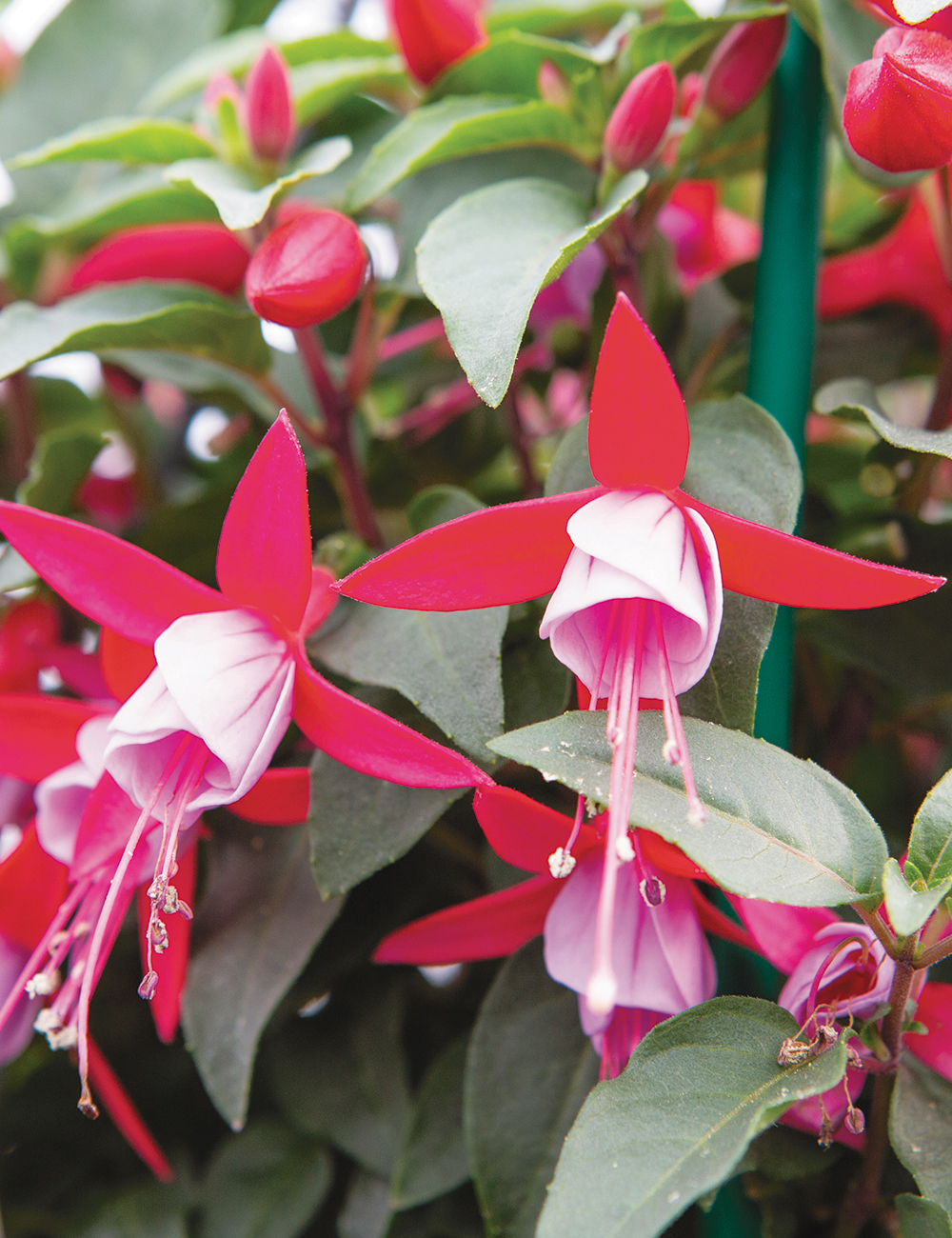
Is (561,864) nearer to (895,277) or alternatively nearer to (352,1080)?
(352,1080)

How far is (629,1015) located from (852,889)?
13 cm

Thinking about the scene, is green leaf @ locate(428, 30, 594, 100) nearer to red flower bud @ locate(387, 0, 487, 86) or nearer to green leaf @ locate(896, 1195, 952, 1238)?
red flower bud @ locate(387, 0, 487, 86)

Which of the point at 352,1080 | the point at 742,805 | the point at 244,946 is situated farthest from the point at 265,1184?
the point at 742,805

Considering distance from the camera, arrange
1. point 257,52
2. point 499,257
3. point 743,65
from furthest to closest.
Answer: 1. point 257,52
2. point 743,65
3. point 499,257

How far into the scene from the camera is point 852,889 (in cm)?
35

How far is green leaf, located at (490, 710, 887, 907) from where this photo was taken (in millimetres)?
326

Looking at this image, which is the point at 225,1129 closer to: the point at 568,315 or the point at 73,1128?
the point at 73,1128

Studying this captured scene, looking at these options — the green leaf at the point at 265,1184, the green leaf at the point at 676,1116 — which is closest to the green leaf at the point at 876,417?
the green leaf at the point at 676,1116

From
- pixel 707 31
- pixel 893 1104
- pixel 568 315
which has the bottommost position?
pixel 893 1104

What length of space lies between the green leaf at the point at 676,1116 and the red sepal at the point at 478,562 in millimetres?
175

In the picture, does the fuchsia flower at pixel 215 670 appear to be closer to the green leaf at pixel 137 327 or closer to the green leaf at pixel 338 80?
the green leaf at pixel 137 327

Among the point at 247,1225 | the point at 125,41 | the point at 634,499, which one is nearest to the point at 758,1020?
the point at 634,499

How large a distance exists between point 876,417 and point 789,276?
106mm

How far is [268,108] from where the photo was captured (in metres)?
0.54
